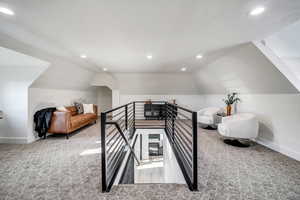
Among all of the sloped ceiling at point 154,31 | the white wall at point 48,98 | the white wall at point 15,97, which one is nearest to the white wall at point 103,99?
the white wall at point 48,98

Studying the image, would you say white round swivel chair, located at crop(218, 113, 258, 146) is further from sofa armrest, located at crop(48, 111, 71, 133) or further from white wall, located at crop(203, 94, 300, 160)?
sofa armrest, located at crop(48, 111, 71, 133)

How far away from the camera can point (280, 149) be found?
2621 millimetres

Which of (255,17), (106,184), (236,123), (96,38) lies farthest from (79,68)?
(236,123)

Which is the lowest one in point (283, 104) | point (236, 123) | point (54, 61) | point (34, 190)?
point (34, 190)

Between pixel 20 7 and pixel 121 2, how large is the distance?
4.05 feet

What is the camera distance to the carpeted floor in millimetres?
1519

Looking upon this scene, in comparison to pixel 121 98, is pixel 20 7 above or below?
above

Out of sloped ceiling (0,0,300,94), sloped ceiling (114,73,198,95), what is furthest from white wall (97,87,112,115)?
sloped ceiling (0,0,300,94)

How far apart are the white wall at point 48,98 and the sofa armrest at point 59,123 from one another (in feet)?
1.59

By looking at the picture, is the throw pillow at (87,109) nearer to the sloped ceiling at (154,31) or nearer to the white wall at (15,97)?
the sloped ceiling at (154,31)

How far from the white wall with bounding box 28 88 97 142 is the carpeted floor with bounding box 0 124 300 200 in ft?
2.79

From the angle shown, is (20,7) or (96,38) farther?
(96,38)

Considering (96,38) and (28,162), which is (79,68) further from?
(28,162)

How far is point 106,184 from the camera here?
158cm
